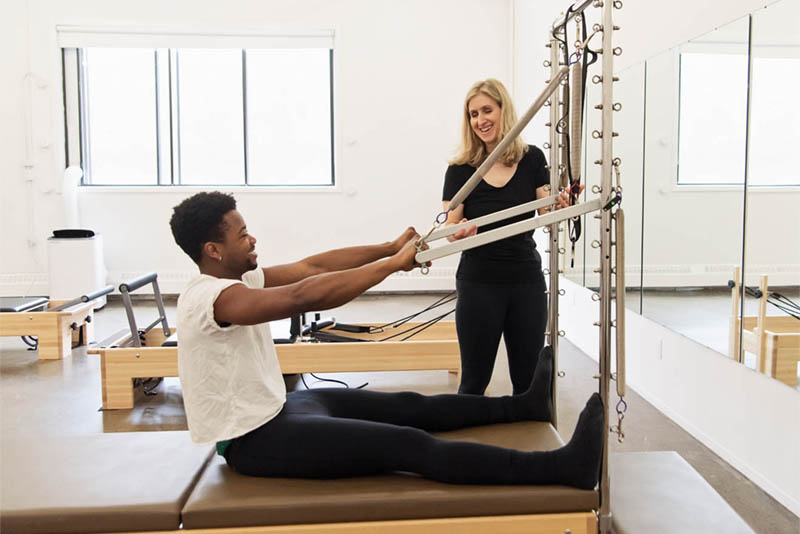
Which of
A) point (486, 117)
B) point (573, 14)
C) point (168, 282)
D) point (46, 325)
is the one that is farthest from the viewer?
point (168, 282)

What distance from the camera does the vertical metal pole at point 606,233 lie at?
4.89 ft

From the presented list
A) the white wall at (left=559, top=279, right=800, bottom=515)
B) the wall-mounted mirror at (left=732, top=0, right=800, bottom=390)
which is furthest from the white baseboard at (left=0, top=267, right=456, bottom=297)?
the wall-mounted mirror at (left=732, top=0, right=800, bottom=390)

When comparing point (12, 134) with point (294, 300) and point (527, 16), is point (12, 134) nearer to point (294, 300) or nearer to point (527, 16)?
point (527, 16)

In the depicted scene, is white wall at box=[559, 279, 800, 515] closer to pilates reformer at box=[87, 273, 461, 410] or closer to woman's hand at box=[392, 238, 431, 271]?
pilates reformer at box=[87, 273, 461, 410]

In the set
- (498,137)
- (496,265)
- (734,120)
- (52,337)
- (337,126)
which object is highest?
(337,126)

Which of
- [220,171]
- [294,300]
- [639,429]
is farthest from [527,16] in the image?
[294,300]

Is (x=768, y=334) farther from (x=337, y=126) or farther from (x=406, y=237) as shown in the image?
(x=337, y=126)

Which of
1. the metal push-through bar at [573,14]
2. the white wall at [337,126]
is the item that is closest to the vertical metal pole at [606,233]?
the metal push-through bar at [573,14]

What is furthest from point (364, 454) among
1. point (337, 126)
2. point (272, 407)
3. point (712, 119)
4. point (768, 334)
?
point (337, 126)

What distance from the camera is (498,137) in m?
2.10

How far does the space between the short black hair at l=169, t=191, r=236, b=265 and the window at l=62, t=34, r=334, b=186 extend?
519cm

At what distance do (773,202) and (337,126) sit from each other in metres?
4.72

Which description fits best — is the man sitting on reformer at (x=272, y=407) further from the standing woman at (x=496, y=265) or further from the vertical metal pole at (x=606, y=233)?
the standing woman at (x=496, y=265)

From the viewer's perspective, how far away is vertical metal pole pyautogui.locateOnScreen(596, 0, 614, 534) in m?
1.49
